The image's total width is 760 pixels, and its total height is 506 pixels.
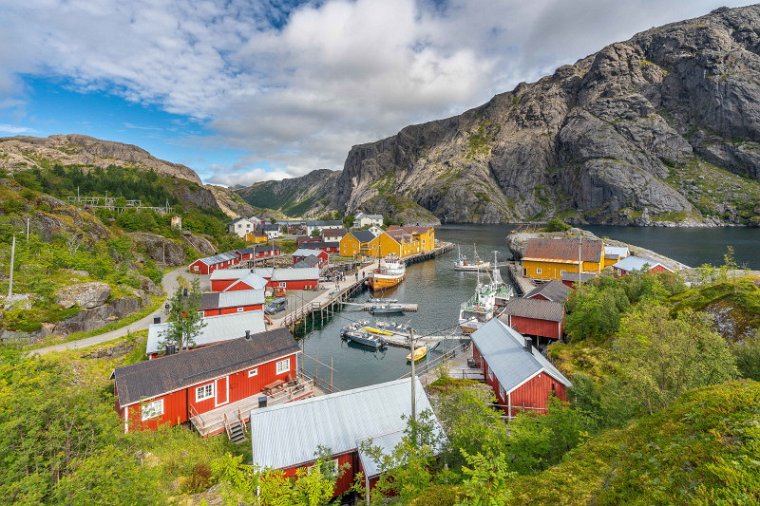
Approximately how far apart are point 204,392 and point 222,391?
1074 millimetres

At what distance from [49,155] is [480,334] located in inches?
8380

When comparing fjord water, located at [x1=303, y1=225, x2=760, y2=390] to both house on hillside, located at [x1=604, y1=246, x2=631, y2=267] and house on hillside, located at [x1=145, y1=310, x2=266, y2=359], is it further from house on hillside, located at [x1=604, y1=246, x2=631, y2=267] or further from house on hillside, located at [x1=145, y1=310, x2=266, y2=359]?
house on hillside, located at [x1=604, y1=246, x2=631, y2=267]

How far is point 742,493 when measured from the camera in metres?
3.12

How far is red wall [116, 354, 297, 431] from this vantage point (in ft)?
61.4

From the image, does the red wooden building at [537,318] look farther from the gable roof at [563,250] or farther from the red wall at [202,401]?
the gable roof at [563,250]

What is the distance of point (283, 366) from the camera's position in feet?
81.9

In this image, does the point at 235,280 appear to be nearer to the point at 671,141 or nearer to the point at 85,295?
the point at 85,295

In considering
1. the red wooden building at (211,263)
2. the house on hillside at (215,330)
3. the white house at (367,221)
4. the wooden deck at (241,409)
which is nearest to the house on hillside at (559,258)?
the wooden deck at (241,409)

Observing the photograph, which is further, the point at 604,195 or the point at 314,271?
the point at 604,195

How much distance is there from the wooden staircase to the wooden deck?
0.21 metres

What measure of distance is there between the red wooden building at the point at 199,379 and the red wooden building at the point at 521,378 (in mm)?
13765

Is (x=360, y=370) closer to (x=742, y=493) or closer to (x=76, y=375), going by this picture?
(x=76, y=375)

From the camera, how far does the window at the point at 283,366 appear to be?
24.7 m

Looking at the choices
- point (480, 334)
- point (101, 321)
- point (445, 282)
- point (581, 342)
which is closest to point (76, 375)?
point (101, 321)
